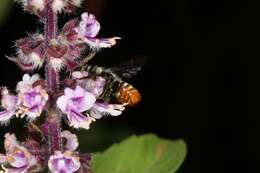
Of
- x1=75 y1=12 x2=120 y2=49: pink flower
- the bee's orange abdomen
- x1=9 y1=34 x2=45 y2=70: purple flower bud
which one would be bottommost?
the bee's orange abdomen

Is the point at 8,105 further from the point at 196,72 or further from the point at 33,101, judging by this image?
the point at 196,72

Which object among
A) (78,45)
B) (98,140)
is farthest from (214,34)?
(78,45)

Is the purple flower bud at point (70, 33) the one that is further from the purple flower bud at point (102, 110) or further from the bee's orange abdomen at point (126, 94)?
the bee's orange abdomen at point (126, 94)

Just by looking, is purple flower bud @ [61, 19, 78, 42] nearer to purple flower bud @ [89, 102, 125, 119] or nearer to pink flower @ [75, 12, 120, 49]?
pink flower @ [75, 12, 120, 49]

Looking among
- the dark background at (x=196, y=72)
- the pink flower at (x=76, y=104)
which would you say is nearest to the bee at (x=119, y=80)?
the pink flower at (x=76, y=104)

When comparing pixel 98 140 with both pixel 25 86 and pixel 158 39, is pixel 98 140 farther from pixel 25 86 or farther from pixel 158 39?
pixel 25 86

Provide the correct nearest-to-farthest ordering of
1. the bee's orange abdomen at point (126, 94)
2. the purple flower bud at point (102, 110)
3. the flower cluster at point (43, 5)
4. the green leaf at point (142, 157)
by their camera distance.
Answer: the flower cluster at point (43, 5) → the purple flower bud at point (102, 110) → the bee's orange abdomen at point (126, 94) → the green leaf at point (142, 157)

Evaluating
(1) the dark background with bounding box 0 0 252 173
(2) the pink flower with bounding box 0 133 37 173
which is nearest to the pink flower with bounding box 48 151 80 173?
(2) the pink flower with bounding box 0 133 37 173
